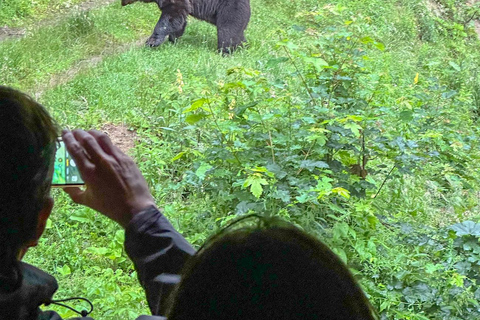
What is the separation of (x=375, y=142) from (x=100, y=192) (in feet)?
7.35

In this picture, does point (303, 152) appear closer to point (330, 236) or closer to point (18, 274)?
point (330, 236)

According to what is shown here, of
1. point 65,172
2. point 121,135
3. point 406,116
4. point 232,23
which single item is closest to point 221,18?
point 232,23

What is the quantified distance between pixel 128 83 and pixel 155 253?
13.4 feet

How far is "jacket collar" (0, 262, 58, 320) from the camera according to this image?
931 millimetres

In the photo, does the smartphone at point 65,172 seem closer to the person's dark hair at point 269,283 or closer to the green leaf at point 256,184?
the person's dark hair at point 269,283

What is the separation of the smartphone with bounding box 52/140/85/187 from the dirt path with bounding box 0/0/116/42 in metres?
5.56

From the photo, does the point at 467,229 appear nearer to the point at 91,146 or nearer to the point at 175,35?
the point at 91,146

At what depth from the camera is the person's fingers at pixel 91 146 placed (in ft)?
3.94

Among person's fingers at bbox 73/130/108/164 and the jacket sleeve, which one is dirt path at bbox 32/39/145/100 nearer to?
person's fingers at bbox 73/130/108/164

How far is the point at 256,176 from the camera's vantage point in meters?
2.68

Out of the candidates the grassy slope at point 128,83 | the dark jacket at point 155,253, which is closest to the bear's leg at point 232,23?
the grassy slope at point 128,83

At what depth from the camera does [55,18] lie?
24.0 feet

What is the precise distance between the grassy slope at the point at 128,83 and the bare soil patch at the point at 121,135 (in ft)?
0.19

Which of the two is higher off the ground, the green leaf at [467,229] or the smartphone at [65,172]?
the smartphone at [65,172]
